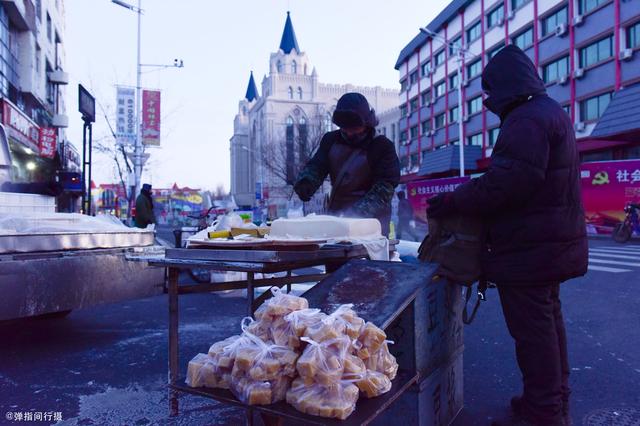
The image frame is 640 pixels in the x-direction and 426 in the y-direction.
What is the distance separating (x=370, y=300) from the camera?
2168mm

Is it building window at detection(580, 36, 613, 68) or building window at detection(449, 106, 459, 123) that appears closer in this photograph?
building window at detection(580, 36, 613, 68)

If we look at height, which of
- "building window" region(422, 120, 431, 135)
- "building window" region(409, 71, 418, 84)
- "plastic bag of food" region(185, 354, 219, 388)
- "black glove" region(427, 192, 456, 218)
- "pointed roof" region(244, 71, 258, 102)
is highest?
"pointed roof" region(244, 71, 258, 102)

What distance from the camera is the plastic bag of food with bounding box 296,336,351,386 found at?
63.7 inches

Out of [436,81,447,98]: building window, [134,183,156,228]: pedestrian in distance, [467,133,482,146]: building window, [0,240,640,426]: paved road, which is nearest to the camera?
[0,240,640,426]: paved road

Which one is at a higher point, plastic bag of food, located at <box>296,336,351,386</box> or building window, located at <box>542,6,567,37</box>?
building window, located at <box>542,6,567,37</box>

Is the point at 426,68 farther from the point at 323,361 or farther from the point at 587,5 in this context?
the point at 323,361

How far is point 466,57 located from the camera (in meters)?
38.2

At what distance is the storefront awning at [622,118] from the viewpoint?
66.1ft

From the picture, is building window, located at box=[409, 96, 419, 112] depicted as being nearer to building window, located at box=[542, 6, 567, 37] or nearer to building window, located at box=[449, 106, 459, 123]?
building window, located at box=[449, 106, 459, 123]

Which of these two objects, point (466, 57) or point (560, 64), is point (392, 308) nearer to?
point (560, 64)

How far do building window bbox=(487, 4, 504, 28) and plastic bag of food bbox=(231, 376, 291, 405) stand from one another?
121 ft

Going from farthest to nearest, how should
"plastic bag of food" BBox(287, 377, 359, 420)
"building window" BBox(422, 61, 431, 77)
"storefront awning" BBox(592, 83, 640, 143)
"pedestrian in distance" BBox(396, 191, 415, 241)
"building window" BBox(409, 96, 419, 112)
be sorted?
"building window" BBox(409, 96, 419, 112) → "building window" BBox(422, 61, 431, 77) → "storefront awning" BBox(592, 83, 640, 143) → "pedestrian in distance" BBox(396, 191, 415, 241) → "plastic bag of food" BBox(287, 377, 359, 420)

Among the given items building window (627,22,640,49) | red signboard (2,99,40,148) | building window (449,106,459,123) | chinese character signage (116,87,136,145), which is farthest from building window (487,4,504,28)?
red signboard (2,99,40,148)

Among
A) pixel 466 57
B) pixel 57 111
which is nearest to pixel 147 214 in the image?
pixel 57 111
